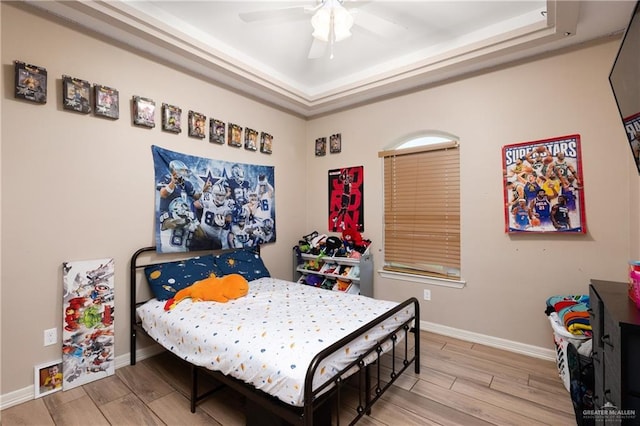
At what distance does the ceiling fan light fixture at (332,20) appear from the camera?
2016 mm

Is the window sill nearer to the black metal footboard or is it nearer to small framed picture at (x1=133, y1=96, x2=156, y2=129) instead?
the black metal footboard

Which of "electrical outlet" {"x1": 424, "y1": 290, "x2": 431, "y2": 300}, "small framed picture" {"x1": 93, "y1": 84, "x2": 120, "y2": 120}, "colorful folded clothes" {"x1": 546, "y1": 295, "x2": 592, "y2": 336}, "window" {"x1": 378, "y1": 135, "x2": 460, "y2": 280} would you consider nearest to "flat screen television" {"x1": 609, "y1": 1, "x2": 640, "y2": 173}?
"colorful folded clothes" {"x1": 546, "y1": 295, "x2": 592, "y2": 336}

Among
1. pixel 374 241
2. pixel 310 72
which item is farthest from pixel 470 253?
pixel 310 72

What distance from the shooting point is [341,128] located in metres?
3.95

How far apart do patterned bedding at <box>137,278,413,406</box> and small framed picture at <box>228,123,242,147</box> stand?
1.70m

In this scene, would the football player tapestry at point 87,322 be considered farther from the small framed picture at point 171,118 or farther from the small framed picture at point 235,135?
the small framed picture at point 235,135

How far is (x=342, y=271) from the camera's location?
358 centimetres

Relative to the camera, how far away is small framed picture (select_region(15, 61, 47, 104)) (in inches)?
77.0

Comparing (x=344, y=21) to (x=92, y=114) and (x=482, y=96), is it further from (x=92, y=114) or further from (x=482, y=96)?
(x=92, y=114)

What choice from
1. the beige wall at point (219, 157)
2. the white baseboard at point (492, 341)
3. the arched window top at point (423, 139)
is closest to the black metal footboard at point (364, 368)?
the white baseboard at point (492, 341)

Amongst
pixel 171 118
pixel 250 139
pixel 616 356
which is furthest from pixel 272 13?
pixel 616 356

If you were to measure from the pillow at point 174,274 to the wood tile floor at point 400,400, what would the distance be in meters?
0.66

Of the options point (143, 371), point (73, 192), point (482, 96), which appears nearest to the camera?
point (73, 192)

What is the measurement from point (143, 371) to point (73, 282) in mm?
912
